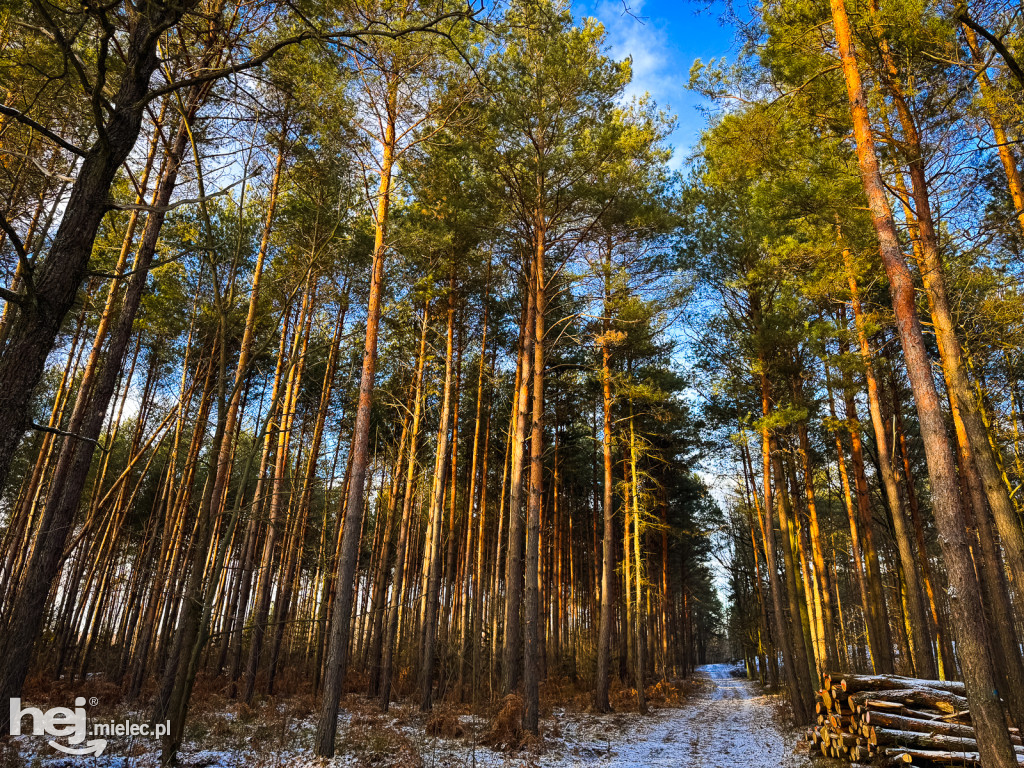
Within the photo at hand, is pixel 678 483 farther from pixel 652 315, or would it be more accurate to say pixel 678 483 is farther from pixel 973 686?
pixel 973 686

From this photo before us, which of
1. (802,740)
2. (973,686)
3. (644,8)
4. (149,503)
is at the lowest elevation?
(802,740)

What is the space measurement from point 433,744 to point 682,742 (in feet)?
16.6

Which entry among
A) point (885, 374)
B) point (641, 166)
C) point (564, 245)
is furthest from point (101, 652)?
point (885, 374)

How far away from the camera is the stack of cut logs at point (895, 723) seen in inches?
275

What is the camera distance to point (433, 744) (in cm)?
841

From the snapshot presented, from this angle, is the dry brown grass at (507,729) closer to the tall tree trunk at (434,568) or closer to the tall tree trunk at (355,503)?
the tall tree trunk at (355,503)

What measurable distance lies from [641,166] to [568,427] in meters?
10.8

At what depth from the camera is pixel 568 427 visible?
1991 cm

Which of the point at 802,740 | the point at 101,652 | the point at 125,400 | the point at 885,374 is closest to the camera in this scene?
the point at 802,740

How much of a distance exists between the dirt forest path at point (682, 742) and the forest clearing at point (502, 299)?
0.18 metres

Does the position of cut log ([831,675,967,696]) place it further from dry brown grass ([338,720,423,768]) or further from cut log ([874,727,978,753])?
dry brown grass ([338,720,423,768])

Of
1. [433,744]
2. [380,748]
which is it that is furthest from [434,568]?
[380,748]

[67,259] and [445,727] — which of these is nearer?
[67,259]

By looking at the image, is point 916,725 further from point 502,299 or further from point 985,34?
point 502,299
